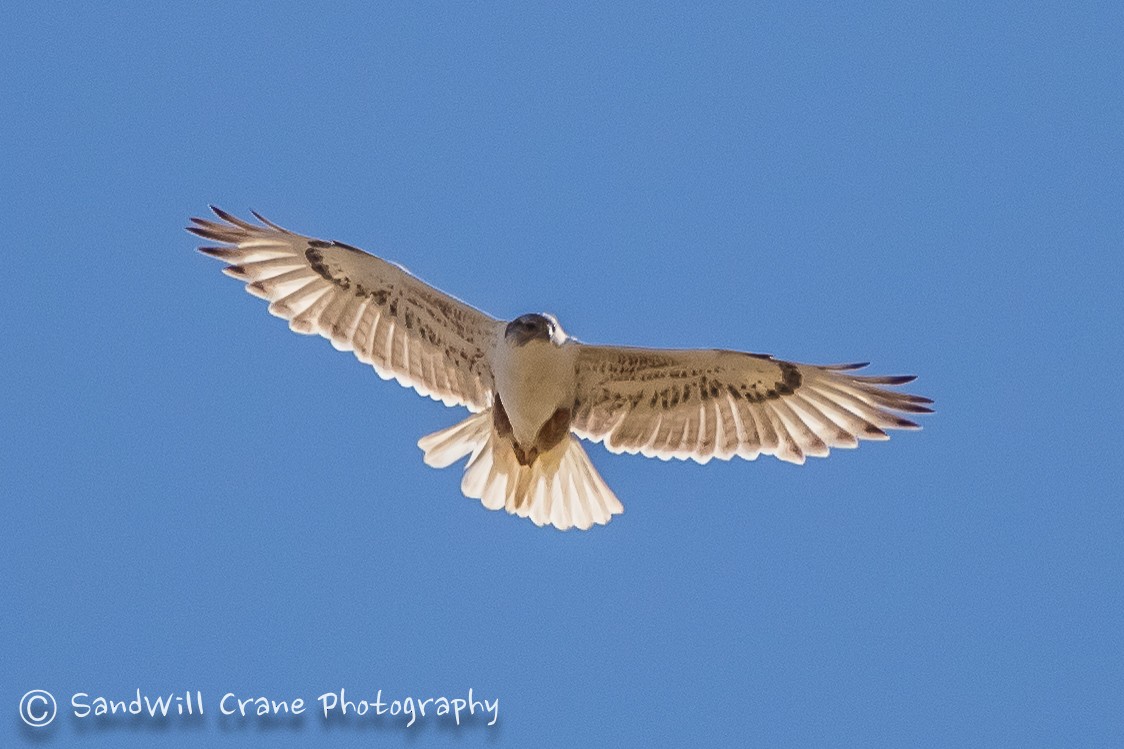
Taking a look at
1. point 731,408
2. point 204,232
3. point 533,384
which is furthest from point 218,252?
point 731,408

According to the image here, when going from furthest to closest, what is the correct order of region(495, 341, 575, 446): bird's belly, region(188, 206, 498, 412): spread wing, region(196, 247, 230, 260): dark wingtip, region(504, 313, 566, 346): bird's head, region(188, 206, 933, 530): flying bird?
region(196, 247, 230, 260): dark wingtip → region(188, 206, 498, 412): spread wing → region(188, 206, 933, 530): flying bird → region(495, 341, 575, 446): bird's belly → region(504, 313, 566, 346): bird's head

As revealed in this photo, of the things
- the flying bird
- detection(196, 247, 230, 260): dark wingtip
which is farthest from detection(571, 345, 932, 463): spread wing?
detection(196, 247, 230, 260): dark wingtip

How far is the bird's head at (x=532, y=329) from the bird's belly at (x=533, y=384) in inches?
1.5

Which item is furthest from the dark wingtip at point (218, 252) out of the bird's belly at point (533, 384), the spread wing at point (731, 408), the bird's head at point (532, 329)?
the spread wing at point (731, 408)

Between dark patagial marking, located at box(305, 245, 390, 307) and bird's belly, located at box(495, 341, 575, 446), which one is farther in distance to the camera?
dark patagial marking, located at box(305, 245, 390, 307)

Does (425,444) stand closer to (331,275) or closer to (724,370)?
(331,275)

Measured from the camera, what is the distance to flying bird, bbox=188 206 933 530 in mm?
9875

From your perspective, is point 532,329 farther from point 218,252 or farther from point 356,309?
point 218,252

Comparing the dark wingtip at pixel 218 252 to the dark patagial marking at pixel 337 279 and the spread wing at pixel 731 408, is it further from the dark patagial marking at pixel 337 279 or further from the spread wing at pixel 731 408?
the spread wing at pixel 731 408

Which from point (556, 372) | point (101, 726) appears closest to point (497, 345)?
point (556, 372)

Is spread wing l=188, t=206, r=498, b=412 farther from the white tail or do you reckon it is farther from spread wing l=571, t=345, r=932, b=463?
spread wing l=571, t=345, r=932, b=463

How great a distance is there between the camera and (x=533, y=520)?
33.1 ft

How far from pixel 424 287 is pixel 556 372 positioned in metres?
1.05

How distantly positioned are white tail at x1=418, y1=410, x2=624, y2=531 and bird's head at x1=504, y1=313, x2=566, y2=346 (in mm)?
954
